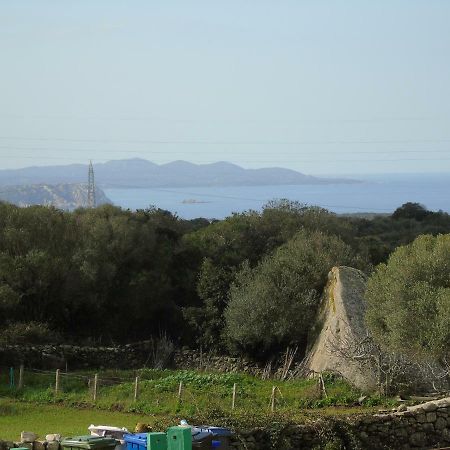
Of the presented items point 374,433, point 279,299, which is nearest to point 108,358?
point 279,299

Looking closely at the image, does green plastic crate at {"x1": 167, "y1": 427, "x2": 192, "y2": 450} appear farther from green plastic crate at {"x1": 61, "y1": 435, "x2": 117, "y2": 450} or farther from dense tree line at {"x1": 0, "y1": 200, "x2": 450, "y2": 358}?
dense tree line at {"x1": 0, "y1": 200, "x2": 450, "y2": 358}

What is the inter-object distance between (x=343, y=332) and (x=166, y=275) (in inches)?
466

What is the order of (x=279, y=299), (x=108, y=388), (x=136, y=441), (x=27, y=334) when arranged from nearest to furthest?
1. (x=136, y=441)
2. (x=108, y=388)
3. (x=27, y=334)
4. (x=279, y=299)

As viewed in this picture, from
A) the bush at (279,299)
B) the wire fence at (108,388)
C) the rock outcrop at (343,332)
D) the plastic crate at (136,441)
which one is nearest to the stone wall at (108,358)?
the wire fence at (108,388)

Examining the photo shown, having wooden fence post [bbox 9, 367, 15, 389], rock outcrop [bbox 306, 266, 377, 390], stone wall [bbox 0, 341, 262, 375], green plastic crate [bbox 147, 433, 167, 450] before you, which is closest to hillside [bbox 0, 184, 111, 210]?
stone wall [bbox 0, 341, 262, 375]

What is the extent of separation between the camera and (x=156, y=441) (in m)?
14.4

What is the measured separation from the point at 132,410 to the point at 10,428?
12.4ft

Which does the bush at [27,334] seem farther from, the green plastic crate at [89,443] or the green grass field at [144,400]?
the green plastic crate at [89,443]

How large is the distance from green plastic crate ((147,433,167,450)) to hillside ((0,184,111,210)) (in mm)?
114365

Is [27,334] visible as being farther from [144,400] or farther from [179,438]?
[179,438]

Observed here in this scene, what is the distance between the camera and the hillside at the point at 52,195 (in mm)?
132250

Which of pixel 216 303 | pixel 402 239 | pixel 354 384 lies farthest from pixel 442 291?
pixel 402 239

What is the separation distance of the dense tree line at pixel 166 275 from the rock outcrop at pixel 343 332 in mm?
1196

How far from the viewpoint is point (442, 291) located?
81.8 ft
